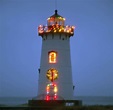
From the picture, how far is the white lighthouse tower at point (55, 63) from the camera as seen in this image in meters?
33.8

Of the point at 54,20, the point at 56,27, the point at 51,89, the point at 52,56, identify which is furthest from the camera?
the point at 54,20

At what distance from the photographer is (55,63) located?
1344 inches

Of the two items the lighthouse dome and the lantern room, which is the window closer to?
the lantern room

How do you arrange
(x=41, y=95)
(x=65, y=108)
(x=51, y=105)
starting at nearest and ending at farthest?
(x=65, y=108), (x=51, y=105), (x=41, y=95)

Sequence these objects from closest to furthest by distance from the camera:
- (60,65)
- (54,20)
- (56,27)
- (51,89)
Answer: (51,89), (60,65), (56,27), (54,20)

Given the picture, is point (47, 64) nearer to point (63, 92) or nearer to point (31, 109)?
point (63, 92)

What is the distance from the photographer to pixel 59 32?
3416 centimetres

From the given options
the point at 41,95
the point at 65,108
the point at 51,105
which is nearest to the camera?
the point at 65,108

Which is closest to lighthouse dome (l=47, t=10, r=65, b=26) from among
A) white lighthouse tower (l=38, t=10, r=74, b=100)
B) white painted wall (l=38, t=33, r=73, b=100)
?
white lighthouse tower (l=38, t=10, r=74, b=100)

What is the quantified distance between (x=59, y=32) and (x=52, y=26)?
0.89m

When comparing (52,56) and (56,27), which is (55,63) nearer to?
(52,56)

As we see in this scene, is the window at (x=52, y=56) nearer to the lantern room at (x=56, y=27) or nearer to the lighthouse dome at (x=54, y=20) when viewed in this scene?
the lantern room at (x=56, y=27)

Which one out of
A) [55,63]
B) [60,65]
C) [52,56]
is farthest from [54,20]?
[60,65]

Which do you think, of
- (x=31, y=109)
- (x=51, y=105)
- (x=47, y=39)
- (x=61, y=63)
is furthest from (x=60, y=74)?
(x=31, y=109)
